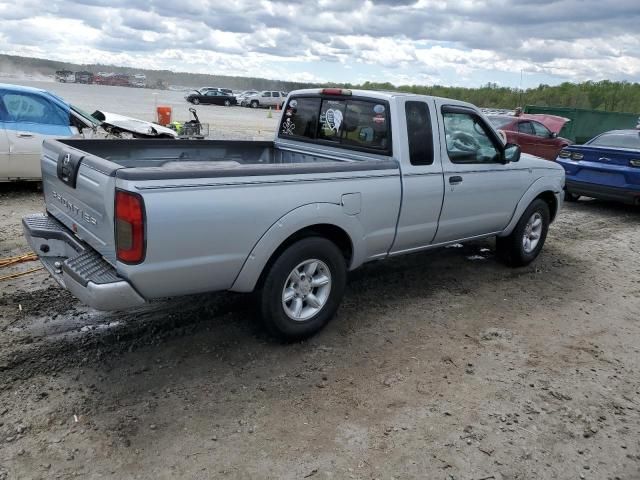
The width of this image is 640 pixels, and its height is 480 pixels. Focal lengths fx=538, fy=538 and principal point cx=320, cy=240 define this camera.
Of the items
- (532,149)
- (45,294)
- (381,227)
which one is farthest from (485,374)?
(532,149)

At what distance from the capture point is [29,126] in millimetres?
8031

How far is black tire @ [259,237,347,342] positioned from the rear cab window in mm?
1124

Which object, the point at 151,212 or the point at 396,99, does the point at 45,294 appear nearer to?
the point at 151,212

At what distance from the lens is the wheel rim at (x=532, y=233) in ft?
20.3

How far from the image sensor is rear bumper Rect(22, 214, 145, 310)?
3111 mm

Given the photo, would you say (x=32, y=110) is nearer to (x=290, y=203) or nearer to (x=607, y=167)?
(x=290, y=203)

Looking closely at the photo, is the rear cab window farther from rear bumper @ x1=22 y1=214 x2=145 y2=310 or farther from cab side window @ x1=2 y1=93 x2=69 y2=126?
cab side window @ x1=2 y1=93 x2=69 y2=126

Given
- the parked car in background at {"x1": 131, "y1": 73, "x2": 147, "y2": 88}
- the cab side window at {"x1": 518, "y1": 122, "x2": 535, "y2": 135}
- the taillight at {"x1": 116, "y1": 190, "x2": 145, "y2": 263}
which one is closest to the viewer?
the taillight at {"x1": 116, "y1": 190, "x2": 145, "y2": 263}

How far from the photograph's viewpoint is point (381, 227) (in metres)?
4.38

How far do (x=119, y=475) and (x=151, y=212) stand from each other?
4.50 ft

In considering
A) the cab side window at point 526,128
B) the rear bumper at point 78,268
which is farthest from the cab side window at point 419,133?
the cab side window at point 526,128

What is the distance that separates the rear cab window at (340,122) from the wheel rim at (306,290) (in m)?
1.23

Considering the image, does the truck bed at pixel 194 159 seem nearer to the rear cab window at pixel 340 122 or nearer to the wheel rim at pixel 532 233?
the rear cab window at pixel 340 122

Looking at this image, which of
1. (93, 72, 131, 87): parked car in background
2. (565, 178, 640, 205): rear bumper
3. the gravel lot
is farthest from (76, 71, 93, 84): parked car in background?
(565, 178, 640, 205): rear bumper
